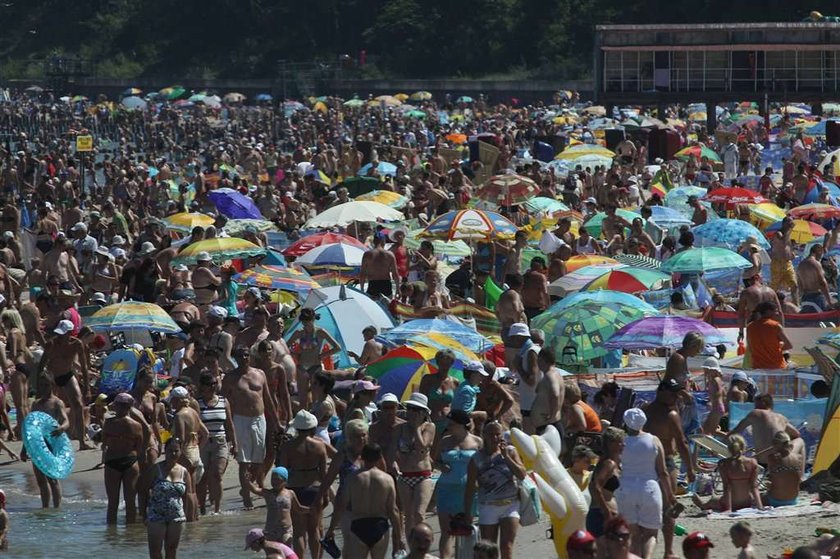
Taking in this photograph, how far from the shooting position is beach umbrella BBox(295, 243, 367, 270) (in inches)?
717

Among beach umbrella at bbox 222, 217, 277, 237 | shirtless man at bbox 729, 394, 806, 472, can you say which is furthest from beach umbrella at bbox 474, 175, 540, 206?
shirtless man at bbox 729, 394, 806, 472

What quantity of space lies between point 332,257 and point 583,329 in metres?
4.73

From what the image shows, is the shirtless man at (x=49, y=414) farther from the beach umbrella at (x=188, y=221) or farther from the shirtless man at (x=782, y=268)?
the beach umbrella at (x=188, y=221)

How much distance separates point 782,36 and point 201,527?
34024 millimetres

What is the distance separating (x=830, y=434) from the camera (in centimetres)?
1149

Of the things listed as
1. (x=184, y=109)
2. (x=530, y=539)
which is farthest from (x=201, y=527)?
(x=184, y=109)

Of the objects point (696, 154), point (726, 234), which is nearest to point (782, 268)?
point (726, 234)

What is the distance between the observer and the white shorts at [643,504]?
955 cm

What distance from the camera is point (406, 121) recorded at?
186 ft

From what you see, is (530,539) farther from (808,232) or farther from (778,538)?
(808,232)

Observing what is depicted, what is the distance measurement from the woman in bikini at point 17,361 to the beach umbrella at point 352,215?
199 inches

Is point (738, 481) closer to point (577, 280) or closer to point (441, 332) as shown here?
point (441, 332)

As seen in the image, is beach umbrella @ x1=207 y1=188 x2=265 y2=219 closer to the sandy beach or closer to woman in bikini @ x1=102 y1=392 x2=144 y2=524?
the sandy beach

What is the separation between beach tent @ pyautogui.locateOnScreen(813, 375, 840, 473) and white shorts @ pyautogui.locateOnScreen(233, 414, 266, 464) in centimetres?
372
